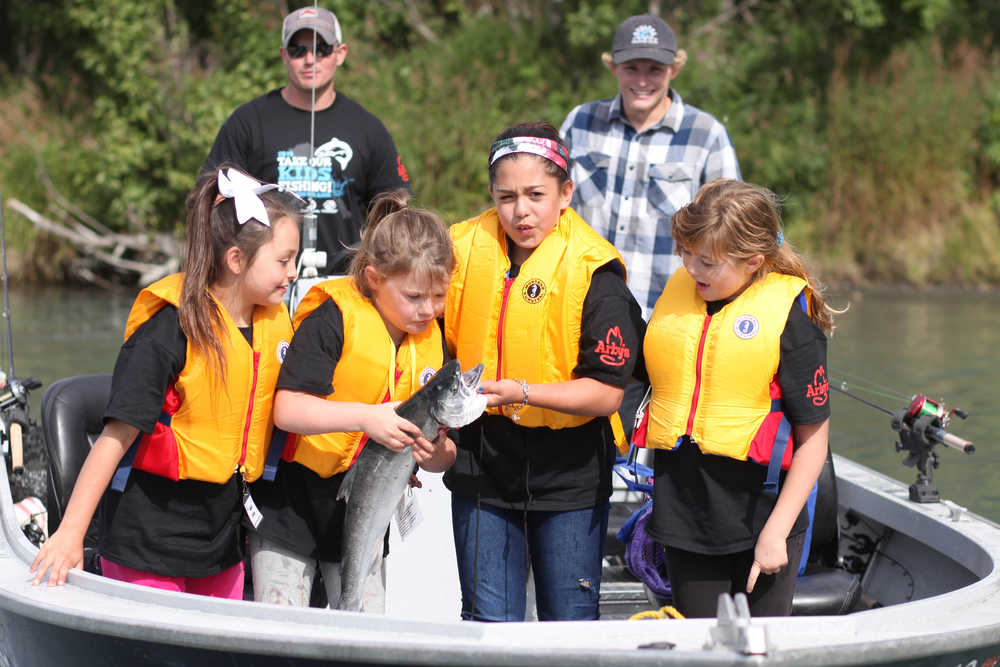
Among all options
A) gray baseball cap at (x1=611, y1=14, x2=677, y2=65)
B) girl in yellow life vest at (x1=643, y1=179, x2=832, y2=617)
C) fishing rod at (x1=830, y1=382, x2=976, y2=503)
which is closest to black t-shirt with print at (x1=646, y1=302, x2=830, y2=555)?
girl in yellow life vest at (x1=643, y1=179, x2=832, y2=617)

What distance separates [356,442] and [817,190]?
13.7 m

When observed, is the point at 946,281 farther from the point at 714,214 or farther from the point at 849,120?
the point at 714,214

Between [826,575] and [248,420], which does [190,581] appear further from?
[826,575]

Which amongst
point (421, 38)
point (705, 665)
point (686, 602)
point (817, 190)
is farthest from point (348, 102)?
point (421, 38)

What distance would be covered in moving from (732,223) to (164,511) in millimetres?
1513

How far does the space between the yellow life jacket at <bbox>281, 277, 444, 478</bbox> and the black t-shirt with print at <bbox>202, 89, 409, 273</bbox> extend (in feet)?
5.76

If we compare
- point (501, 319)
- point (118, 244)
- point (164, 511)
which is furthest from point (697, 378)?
point (118, 244)

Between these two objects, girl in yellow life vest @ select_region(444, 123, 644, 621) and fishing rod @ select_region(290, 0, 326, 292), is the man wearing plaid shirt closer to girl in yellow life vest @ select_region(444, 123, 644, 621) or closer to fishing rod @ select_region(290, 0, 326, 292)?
fishing rod @ select_region(290, 0, 326, 292)

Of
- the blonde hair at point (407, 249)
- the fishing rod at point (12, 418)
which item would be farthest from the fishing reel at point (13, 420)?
the blonde hair at point (407, 249)

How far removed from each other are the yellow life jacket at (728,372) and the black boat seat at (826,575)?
82 centimetres

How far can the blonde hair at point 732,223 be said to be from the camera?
2.79 meters

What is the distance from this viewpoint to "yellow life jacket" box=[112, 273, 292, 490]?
2754 millimetres

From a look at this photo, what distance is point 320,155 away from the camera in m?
4.67

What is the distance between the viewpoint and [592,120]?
4652mm
